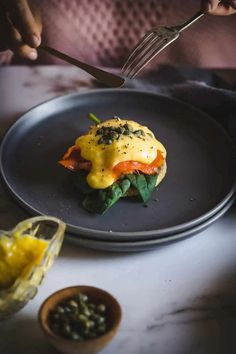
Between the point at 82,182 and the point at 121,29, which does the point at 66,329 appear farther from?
the point at 121,29

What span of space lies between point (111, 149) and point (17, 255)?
0.36 metres

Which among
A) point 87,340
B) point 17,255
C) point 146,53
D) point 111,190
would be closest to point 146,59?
point 146,53

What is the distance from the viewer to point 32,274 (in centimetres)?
84

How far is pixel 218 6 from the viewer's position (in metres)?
1.58

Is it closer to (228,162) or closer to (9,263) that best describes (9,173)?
(9,263)

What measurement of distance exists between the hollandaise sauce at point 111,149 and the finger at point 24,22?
1.06 ft

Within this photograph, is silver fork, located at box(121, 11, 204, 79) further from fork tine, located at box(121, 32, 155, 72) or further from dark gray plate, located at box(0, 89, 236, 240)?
dark gray plate, located at box(0, 89, 236, 240)

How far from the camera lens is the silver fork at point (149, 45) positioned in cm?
134

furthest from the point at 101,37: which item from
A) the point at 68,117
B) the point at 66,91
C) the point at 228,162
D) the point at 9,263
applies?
the point at 9,263

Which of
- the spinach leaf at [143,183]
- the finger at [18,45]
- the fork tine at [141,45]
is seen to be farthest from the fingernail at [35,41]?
the spinach leaf at [143,183]

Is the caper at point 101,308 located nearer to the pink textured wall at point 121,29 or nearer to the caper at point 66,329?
the caper at point 66,329

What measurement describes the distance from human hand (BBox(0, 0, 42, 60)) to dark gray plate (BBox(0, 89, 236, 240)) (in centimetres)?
17

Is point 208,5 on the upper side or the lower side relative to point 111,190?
upper

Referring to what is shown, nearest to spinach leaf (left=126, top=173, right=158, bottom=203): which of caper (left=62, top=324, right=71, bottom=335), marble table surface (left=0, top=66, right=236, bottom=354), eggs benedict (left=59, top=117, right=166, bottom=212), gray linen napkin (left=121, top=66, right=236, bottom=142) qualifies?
eggs benedict (left=59, top=117, right=166, bottom=212)
